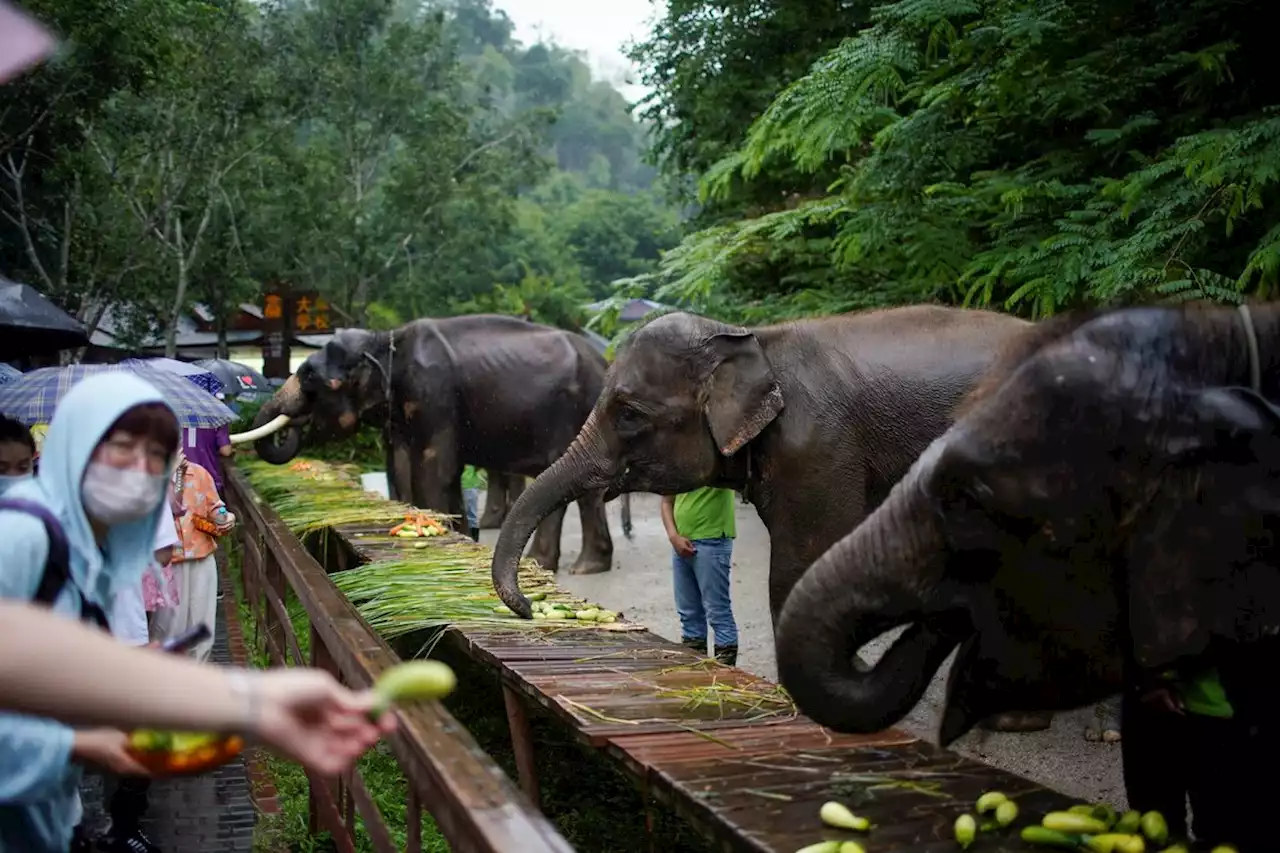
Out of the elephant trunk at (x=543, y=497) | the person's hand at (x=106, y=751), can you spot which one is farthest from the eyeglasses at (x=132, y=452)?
the elephant trunk at (x=543, y=497)

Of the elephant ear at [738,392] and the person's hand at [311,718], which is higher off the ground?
the elephant ear at [738,392]

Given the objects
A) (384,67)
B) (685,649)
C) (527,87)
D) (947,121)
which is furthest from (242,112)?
(527,87)

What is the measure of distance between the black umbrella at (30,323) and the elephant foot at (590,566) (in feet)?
15.6

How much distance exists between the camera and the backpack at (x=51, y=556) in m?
2.18

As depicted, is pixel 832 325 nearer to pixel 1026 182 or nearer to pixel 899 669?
pixel 1026 182

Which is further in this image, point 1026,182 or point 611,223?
point 611,223

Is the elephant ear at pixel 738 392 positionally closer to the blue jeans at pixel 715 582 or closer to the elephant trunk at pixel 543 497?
the elephant trunk at pixel 543 497

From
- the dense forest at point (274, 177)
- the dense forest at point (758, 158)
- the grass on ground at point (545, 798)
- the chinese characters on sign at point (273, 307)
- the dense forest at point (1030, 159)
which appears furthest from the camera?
the chinese characters on sign at point (273, 307)

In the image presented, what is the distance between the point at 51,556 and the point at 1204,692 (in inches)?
98.9

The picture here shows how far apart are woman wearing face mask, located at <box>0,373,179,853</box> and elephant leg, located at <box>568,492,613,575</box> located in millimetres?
9336

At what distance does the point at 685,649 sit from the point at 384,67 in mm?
28617

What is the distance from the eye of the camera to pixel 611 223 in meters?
49.0

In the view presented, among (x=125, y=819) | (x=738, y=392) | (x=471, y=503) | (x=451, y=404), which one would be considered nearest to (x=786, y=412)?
(x=738, y=392)

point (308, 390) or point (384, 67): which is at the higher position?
point (384, 67)
